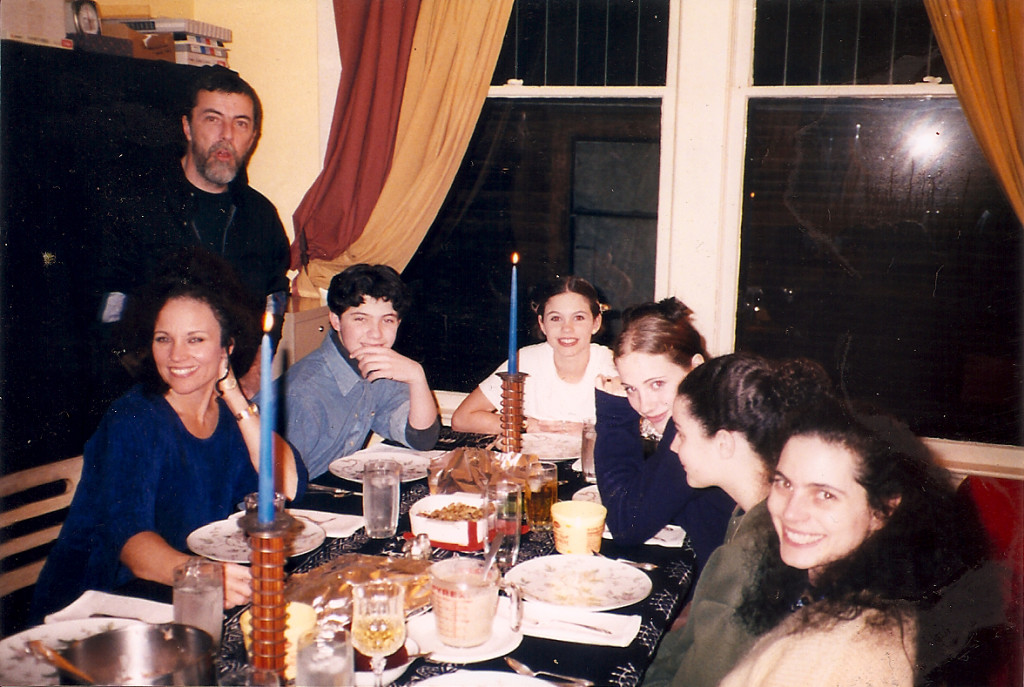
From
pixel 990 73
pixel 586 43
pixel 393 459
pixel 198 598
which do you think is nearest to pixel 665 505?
pixel 393 459

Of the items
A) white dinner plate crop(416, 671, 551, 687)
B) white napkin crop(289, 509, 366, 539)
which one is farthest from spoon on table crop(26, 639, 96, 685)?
white napkin crop(289, 509, 366, 539)

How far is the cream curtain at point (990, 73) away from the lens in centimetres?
252

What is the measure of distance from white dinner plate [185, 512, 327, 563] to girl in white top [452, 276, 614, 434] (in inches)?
42.1

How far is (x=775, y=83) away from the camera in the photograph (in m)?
3.04

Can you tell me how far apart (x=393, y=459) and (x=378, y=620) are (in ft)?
3.21

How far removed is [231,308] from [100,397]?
1.04m

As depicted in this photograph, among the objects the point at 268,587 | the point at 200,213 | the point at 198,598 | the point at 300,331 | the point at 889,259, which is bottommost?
the point at 198,598

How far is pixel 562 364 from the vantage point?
9.14ft

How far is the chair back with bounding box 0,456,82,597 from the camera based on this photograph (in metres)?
1.90

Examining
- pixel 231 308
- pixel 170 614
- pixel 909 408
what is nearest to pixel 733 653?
pixel 170 614

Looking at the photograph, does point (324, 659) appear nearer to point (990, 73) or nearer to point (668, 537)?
point (668, 537)

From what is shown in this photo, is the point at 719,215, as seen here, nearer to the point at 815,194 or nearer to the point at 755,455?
the point at 815,194

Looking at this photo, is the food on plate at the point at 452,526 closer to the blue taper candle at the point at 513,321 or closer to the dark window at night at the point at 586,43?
the blue taper candle at the point at 513,321

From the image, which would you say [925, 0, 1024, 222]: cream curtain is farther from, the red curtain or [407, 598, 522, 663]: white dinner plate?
[407, 598, 522, 663]: white dinner plate
